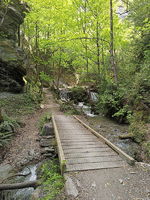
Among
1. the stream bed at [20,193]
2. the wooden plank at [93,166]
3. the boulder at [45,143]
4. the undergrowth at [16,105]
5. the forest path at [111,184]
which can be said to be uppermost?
the undergrowth at [16,105]

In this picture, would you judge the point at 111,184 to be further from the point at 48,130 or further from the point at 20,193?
the point at 48,130

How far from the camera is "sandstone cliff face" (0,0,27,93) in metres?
12.6

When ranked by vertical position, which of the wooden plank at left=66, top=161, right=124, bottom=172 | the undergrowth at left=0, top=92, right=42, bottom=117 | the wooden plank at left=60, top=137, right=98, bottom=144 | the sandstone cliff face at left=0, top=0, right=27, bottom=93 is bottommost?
the wooden plank at left=66, top=161, right=124, bottom=172

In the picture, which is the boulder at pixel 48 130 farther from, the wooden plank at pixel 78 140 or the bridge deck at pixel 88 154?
the wooden plank at pixel 78 140

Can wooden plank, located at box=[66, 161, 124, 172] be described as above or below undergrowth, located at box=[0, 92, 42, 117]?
below

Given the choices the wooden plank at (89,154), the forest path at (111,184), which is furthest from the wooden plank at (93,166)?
the wooden plank at (89,154)

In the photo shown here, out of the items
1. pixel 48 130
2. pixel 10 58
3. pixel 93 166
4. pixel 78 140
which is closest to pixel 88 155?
pixel 93 166

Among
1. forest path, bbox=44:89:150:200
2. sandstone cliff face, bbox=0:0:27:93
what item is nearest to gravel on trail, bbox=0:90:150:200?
forest path, bbox=44:89:150:200

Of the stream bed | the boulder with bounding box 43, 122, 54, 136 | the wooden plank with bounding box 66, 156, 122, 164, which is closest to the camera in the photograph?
the stream bed

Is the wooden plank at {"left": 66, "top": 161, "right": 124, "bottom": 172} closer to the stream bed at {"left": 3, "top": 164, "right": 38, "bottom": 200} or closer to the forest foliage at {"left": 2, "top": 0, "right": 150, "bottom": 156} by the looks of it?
the stream bed at {"left": 3, "top": 164, "right": 38, "bottom": 200}

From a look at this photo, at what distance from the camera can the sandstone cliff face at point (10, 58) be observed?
41.3 feet

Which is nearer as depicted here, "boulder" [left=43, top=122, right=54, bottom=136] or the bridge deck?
the bridge deck

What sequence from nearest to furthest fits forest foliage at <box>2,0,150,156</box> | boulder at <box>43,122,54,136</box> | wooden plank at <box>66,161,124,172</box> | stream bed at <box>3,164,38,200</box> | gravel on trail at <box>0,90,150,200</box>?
gravel on trail at <box>0,90,150,200</box> < stream bed at <box>3,164,38,200</box> < wooden plank at <box>66,161,124,172</box> < boulder at <box>43,122,54,136</box> < forest foliage at <box>2,0,150,156</box>

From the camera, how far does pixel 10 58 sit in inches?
508
